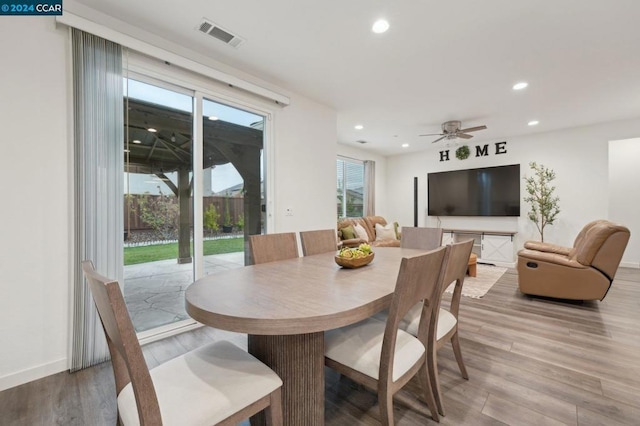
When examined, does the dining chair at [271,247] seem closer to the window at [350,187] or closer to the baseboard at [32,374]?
the baseboard at [32,374]

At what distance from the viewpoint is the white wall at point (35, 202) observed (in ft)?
5.94

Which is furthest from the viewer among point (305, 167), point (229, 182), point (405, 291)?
point (305, 167)

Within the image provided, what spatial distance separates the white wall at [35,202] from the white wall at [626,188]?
24.8 ft

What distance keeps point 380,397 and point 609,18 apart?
3243 mm

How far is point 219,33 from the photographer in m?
2.38

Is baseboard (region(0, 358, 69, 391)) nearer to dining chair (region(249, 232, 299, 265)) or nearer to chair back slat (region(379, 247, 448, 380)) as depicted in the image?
dining chair (region(249, 232, 299, 265))

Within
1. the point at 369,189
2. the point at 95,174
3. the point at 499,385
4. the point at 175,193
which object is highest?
the point at 369,189

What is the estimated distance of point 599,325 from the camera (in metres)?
2.69

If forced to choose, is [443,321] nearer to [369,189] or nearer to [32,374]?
[32,374]

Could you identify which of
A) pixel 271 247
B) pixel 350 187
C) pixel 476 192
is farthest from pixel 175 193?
pixel 476 192

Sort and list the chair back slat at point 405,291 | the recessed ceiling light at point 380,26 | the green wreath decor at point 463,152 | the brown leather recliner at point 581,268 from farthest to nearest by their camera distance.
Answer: the green wreath decor at point 463,152, the brown leather recliner at point 581,268, the recessed ceiling light at point 380,26, the chair back slat at point 405,291

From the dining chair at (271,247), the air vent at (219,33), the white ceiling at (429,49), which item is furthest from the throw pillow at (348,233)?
the air vent at (219,33)

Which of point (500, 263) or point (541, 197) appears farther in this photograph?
point (500, 263)

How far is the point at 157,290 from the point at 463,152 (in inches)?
253
